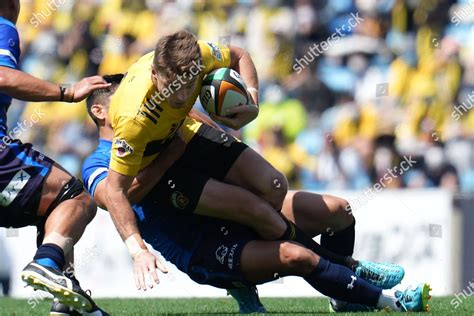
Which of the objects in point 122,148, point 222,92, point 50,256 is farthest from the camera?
point 222,92

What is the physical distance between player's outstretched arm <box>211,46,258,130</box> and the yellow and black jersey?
0.95 feet

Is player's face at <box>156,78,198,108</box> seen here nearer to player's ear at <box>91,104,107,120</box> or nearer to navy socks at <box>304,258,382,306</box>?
player's ear at <box>91,104,107,120</box>

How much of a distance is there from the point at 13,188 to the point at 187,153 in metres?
1.43

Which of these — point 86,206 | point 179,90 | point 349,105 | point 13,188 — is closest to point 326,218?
point 179,90

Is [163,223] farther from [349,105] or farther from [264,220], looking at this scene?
[349,105]

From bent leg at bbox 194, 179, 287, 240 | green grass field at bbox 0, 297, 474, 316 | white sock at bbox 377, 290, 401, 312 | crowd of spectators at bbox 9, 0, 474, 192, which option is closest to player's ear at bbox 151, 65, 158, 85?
bent leg at bbox 194, 179, 287, 240

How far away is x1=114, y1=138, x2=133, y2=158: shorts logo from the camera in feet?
19.9

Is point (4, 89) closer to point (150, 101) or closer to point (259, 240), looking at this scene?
point (150, 101)

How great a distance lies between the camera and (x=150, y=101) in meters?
6.16

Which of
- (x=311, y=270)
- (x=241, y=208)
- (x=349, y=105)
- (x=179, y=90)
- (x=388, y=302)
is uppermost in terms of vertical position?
(x=179, y=90)

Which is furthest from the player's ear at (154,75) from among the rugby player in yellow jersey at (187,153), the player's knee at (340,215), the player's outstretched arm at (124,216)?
the player's knee at (340,215)

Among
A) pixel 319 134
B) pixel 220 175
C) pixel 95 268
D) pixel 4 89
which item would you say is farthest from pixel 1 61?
pixel 319 134

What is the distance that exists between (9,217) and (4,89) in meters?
0.76

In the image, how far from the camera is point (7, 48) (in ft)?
19.4
